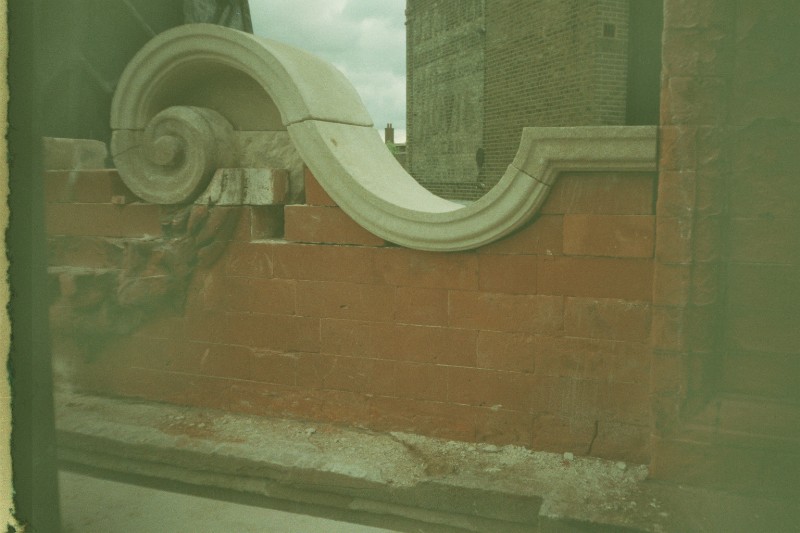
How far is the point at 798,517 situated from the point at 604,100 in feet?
30.7

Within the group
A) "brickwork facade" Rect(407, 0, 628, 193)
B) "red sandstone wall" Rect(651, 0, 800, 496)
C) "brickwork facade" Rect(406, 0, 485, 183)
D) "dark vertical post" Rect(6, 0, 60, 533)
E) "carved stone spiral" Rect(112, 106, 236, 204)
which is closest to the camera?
"dark vertical post" Rect(6, 0, 60, 533)

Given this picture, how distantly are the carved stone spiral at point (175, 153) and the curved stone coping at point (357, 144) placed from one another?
121mm

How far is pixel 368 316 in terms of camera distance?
341 cm

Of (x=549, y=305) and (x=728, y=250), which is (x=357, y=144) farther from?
(x=728, y=250)

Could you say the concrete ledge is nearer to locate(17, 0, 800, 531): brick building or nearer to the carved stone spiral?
locate(17, 0, 800, 531): brick building

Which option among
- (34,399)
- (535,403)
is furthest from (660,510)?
(34,399)

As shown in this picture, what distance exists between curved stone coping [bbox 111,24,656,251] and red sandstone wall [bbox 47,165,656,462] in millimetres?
100

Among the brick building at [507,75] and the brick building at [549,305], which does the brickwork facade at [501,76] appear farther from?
the brick building at [549,305]

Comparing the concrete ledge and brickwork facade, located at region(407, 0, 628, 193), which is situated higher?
brickwork facade, located at region(407, 0, 628, 193)

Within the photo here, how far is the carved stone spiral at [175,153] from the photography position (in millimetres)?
3594

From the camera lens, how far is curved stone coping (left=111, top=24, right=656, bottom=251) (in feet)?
9.53

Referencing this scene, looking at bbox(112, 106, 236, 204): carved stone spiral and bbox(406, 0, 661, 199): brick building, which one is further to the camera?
bbox(406, 0, 661, 199): brick building

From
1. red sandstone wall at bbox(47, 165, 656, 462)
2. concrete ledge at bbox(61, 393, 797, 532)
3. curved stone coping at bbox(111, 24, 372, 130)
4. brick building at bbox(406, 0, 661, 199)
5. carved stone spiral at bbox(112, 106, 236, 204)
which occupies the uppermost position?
brick building at bbox(406, 0, 661, 199)

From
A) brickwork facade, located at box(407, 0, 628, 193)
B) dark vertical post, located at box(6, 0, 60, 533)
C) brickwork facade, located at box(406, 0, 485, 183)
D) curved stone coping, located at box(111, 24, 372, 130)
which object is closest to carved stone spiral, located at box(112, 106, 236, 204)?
curved stone coping, located at box(111, 24, 372, 130)
